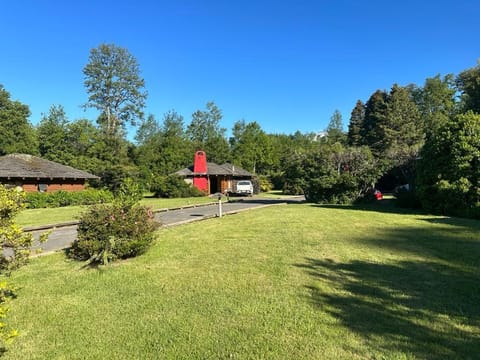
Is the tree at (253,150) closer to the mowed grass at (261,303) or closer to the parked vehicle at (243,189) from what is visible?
the parked vehicle at (243,189)

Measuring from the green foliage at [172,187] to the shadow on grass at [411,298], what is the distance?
25.8 metres

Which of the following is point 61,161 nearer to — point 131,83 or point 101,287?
point 131,83

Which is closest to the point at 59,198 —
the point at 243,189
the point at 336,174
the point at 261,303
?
the point at 243,189

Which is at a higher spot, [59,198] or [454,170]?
[454,170]

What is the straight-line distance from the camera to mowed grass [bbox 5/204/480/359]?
3146 mm

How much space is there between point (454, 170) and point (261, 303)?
11.7 meters

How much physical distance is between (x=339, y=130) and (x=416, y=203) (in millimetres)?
56768

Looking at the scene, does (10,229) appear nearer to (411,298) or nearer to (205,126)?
(411,298)

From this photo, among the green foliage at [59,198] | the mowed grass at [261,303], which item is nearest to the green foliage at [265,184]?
the green foliage at [59,198]

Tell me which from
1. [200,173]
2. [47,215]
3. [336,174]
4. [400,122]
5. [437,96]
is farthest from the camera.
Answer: [437,96]

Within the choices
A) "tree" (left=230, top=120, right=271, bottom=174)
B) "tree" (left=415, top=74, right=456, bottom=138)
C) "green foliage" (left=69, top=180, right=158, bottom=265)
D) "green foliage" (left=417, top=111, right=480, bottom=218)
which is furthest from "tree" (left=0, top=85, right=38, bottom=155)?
"tree" (left=415, top=74, right=456, bottom=138)

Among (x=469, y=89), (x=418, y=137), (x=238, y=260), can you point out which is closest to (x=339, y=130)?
(x=418, y=137)

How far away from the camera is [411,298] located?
13.8ft

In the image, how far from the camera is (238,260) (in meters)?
6.25
